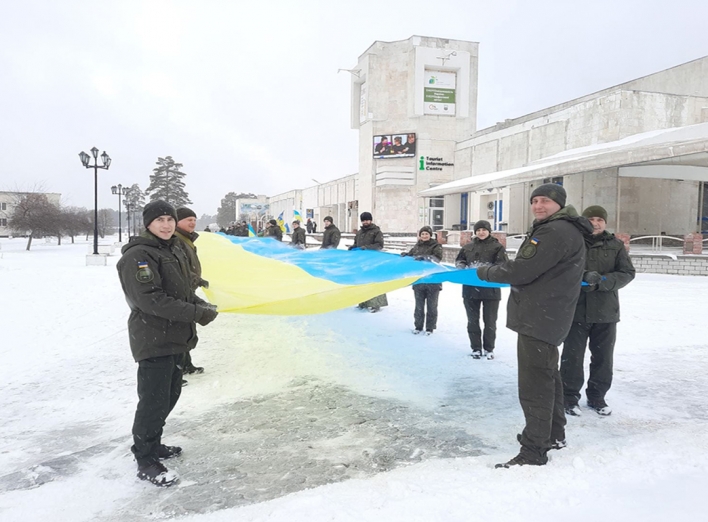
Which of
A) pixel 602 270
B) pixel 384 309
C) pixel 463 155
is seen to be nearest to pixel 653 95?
pixel 463 155

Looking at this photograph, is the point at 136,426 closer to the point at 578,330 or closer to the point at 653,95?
the point at 578,330

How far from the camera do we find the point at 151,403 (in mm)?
2918

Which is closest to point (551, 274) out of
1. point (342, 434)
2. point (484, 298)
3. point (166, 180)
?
point (342, 434)

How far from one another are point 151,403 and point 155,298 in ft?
2.24

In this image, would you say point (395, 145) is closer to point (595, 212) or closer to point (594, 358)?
point (595, 212)

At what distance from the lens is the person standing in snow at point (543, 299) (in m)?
2.95

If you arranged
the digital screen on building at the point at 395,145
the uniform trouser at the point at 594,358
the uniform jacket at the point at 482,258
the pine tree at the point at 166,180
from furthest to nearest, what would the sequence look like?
the pine tree at the point at 166,180, the digital screen on building at the point at 395,145, the uniform jacket at the point at 482,258, the uniform trouser at the point at 594,358

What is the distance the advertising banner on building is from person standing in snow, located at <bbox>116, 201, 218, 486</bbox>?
37.1 m

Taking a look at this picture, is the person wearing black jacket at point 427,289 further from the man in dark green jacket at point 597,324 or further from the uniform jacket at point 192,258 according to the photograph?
the uniform jacket at point 192,258

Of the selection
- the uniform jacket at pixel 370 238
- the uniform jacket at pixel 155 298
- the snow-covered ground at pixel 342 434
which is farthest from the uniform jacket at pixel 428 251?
the uniform jacket at pixel 155 298

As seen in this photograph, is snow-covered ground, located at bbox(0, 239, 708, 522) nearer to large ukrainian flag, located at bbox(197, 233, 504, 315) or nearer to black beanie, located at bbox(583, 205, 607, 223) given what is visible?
large ukrainian flag, located at bbox(197, 233, 504, 315)

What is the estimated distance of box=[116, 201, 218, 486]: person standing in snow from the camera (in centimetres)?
280

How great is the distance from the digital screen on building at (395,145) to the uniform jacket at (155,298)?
118 feet

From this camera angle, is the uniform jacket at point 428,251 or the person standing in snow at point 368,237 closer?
the uniform jacket at point 428,251
